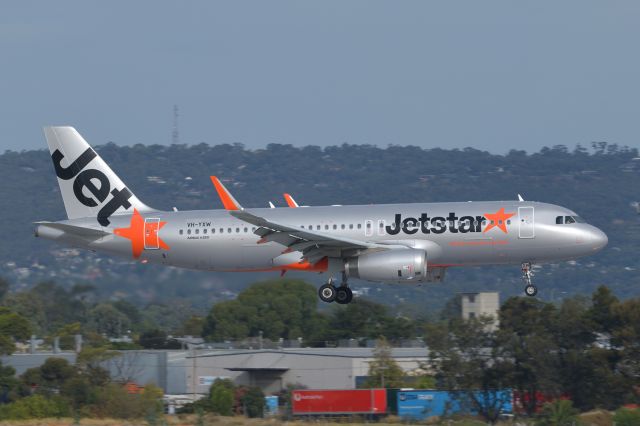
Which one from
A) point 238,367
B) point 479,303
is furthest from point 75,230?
point 479,303

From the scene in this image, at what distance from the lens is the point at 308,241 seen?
46.3 m

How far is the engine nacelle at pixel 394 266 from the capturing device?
4512 centimetres

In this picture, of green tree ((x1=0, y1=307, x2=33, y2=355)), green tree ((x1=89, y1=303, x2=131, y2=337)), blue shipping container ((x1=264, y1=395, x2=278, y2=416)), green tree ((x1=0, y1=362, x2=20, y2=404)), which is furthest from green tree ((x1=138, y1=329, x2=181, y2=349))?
green tree ((x1=0, y1=362, x2=20, y2=404))

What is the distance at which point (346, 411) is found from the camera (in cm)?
6662

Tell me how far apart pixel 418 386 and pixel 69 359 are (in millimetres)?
27009

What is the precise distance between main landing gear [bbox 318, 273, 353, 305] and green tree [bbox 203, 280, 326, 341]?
6712 centimetres

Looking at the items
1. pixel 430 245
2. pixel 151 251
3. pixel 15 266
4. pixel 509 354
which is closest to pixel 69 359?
pixel 509 354

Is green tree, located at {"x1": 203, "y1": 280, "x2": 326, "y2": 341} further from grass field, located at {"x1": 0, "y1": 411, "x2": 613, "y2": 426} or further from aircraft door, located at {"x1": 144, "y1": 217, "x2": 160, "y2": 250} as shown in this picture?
aircraft door, located at {"x1": 144, "y1": 217, "x2": 160, "y2": 250}

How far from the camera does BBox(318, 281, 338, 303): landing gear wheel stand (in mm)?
47969

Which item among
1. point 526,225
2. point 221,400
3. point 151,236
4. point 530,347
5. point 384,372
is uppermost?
point 151,236

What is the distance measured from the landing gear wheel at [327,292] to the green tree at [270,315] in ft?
221

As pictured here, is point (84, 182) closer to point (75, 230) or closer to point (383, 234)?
point (75, 230)

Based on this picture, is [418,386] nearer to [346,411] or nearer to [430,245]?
[346,411]

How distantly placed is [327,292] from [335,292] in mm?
375
